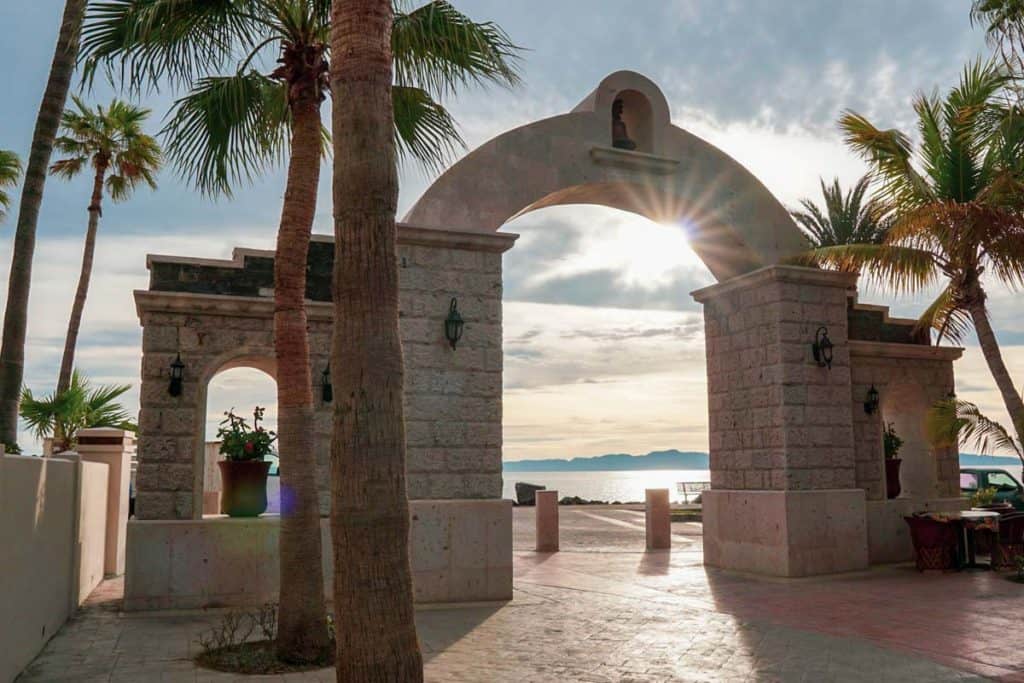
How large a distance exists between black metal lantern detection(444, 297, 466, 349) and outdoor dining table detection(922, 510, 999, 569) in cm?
740

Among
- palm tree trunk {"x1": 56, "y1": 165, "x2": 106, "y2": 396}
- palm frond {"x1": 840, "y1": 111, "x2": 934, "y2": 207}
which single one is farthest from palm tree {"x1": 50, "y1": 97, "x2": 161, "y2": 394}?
palm frond {"x1": 840, "y1": 111, "x2": 934, "y2": 207}

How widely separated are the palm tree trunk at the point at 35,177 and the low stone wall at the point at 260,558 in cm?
246

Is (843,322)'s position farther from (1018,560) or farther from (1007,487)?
(1007,487)

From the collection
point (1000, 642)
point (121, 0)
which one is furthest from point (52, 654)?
point (1000, 642)

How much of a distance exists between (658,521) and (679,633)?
836 centimetres

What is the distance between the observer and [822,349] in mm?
13438

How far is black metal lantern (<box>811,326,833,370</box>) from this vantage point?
44.1ft

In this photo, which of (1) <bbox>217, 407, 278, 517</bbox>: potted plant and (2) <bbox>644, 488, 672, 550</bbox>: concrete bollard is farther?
(2) <bbox>644, 488, 672, 550</bbox>: concrete bollard

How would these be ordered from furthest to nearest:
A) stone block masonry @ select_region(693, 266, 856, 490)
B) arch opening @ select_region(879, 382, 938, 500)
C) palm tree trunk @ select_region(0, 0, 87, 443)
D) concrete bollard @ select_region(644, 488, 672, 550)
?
1. concrete bollard @ select_region(644, 488, 672, 550)
2. arch opening @ select_region(879, 382, 938, 500)
3. stone block masonry @ select_region(693, 266, 856, 490)
4. palm tree trunk @ select_region(0, 0, 87, 443)

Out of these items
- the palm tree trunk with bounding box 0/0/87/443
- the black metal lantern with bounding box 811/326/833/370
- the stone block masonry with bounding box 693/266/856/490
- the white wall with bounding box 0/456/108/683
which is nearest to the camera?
the white wall with bounding box 0/456/108/683

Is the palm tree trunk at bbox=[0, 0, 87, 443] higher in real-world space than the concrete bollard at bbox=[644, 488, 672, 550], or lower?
higher

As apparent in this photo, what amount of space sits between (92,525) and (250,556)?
2498 millimetres

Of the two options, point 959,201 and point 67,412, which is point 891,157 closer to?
point 959,201

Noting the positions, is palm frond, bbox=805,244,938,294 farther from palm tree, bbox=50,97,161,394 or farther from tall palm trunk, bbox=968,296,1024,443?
palm tree, bbox=50,97,161,394
